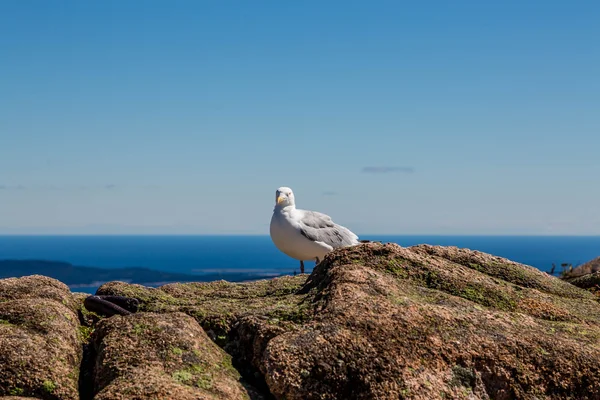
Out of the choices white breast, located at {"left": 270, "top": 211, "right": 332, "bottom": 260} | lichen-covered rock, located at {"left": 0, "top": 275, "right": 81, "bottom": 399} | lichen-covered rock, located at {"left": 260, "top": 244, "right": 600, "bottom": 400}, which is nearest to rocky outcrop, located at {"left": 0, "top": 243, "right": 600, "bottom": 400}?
lichen-covered rock, located at {"left": 260, "top": 244, "right": 600, "bottom": 400}

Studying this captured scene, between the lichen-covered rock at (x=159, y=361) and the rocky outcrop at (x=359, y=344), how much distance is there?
0.5 inches

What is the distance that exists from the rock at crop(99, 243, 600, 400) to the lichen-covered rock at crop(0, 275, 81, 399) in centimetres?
94

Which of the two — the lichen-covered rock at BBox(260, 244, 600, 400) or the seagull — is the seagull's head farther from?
the lichen-covered rock at BBox(260, 244, 600, 400)

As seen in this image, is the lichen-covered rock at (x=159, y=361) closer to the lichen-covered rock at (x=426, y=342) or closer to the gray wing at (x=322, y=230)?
the lichen-covered rock at (x=426, y=342)

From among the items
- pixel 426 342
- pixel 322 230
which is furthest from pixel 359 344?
pixel 322 230

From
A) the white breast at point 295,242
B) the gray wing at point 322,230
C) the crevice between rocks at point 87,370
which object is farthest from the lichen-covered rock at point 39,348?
the gray wing at point 322,230

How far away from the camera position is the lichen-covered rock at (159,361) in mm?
5285

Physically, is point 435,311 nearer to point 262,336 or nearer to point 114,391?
point 262,336

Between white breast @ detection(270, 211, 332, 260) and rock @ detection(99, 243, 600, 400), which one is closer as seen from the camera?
rock @ detection(99, 243, 600, 400)

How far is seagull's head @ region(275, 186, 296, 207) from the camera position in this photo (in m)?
18.9

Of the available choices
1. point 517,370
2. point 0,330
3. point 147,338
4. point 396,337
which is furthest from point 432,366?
point 0,330

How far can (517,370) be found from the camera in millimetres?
6199

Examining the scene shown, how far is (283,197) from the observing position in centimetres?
1897

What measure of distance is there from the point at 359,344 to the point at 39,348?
9.01 feet
